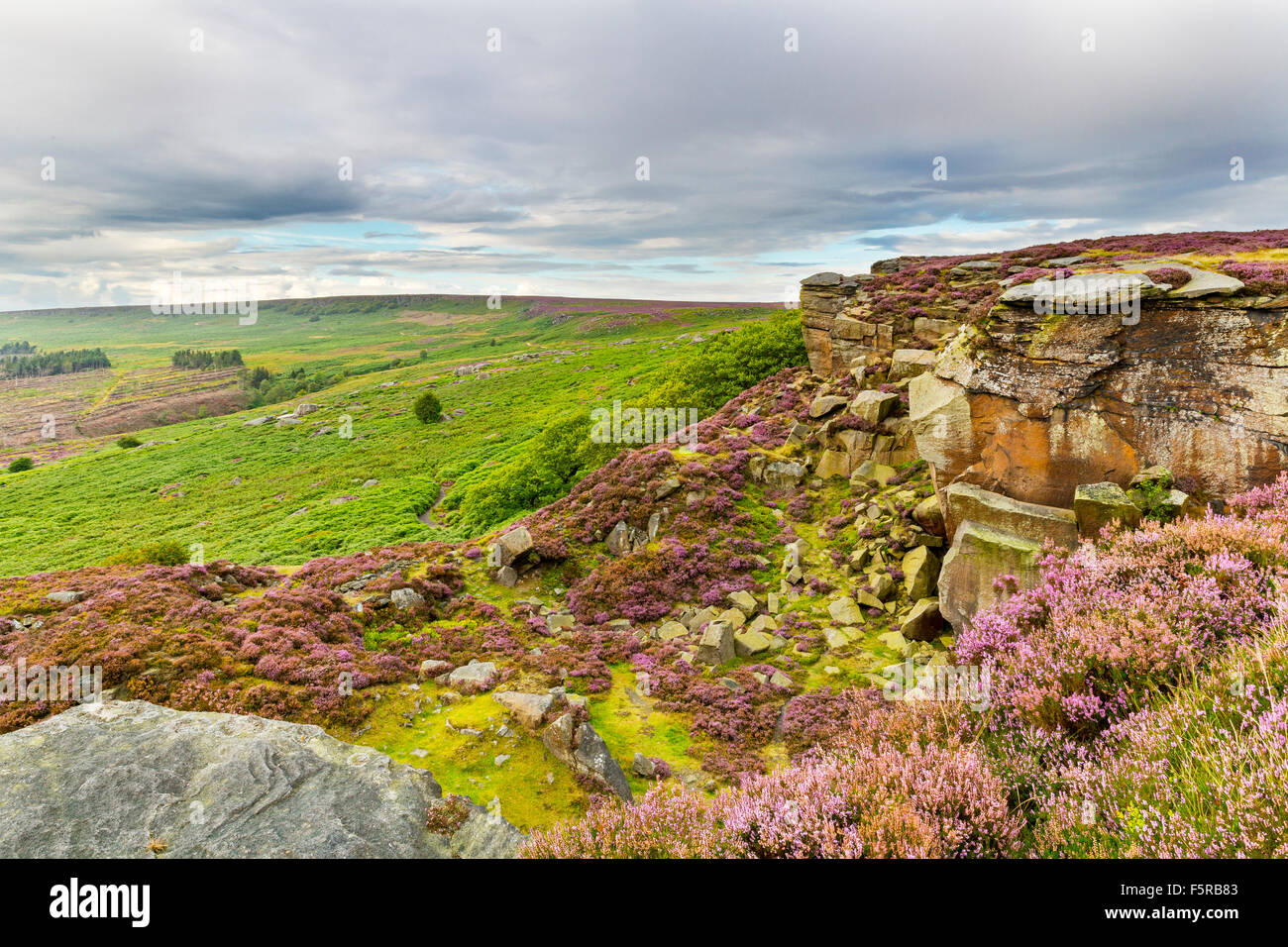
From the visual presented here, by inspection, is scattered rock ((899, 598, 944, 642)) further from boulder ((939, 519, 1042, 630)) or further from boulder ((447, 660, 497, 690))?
boulder ((447, 660, 497, 690))

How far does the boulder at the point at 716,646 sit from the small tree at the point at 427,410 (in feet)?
247

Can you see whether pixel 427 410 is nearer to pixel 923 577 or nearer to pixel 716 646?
pixel 716 646

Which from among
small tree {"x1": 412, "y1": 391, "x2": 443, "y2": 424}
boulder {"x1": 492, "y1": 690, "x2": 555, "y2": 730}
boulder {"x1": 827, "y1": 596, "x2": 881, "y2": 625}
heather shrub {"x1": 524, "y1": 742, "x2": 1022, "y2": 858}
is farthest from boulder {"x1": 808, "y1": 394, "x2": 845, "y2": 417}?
small tree {"x1": 412, "y1": 391, "x2": 443, "y2": 424}

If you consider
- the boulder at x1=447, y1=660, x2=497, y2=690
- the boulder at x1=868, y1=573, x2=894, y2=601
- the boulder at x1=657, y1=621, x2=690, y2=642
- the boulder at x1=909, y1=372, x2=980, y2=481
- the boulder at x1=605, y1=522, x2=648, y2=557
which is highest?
the boulder at x1=909, y1=372, x2=980, y2=481

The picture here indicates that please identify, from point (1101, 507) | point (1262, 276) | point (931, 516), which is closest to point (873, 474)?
point (931, 516)

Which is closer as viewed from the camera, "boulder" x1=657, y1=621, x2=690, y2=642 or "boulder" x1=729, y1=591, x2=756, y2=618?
"boulder" x1=657, y1=621, x2=690, y2=642

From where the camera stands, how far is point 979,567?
1213 cm

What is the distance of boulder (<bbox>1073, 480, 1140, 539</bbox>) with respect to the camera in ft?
34.9

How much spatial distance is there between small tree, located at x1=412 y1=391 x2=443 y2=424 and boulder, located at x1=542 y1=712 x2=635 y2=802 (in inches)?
3072

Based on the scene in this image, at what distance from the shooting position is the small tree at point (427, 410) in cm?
8125

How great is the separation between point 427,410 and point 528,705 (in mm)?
77590
